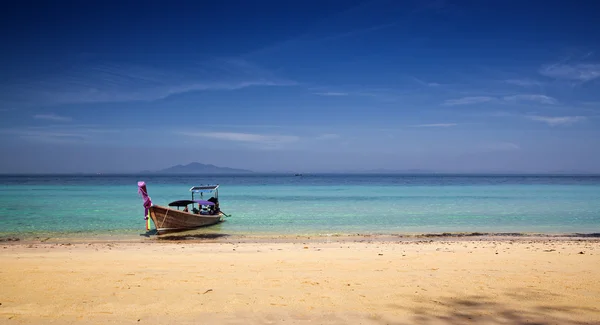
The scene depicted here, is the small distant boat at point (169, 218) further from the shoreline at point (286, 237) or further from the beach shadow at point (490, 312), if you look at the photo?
the beach shadow at point (490, 312)

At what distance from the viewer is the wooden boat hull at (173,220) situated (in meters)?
19.2

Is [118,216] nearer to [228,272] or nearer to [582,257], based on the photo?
[228,272]

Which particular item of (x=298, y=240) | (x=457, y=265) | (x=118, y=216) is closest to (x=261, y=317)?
(x=457, y=265)

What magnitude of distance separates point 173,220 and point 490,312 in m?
16.9

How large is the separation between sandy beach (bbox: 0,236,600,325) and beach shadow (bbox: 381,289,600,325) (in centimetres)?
2

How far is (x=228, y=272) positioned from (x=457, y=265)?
5455 mm

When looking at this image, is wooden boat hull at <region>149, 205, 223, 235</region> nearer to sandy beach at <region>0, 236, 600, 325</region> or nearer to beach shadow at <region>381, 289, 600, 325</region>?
sandy beach at <region>0, 236, 600, 325</region>

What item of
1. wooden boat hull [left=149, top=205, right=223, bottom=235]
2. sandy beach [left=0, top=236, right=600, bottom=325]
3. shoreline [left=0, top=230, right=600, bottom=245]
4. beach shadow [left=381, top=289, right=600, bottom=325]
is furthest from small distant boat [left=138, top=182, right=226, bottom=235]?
beach shadow [left=381, top=289, right=600, bottom=325]

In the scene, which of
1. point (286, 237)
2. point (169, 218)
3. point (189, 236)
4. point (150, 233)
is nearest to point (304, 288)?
point (286, 237)

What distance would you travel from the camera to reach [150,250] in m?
13.1

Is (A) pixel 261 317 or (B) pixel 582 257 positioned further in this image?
(B) pixel 582 257

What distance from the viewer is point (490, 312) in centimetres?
595

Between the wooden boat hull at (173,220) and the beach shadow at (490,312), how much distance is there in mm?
15361

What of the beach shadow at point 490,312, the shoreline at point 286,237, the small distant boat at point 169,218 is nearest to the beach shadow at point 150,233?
Answer: the shoreline at point 286,237
